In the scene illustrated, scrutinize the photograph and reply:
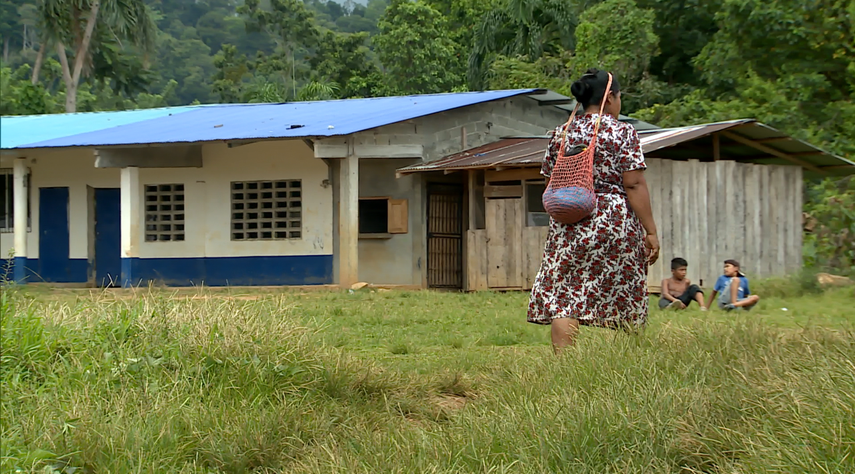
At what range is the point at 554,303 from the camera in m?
5.29

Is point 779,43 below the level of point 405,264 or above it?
above

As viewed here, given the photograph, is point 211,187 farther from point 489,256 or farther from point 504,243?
point 504,243

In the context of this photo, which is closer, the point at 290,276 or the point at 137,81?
the point at 290,276

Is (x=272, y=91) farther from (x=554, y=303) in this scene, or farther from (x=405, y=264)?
(x=554, y=303)

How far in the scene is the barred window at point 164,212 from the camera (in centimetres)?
1783

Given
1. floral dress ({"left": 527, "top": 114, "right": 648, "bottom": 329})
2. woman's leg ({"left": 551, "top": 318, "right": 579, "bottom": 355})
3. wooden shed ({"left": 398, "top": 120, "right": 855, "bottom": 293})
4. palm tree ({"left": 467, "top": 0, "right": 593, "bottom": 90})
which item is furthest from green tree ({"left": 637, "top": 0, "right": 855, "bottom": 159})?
woman's leg ({"left": 551, "top": 318, "right": 579, "bottom": 355})

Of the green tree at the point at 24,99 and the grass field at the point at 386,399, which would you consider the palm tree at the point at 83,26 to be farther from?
the grass field at the point at 386,399

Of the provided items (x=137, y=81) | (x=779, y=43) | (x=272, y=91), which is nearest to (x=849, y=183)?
(x=779, y=43)

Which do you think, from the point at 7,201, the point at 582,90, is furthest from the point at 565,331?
the point at 7,201

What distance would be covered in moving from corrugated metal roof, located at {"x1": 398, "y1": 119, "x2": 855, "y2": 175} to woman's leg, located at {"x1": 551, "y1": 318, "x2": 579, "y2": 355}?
7876 millimetres

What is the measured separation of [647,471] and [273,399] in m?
2.06

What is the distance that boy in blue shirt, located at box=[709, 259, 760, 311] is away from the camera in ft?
33.4

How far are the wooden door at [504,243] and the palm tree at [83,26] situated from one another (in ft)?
77.6

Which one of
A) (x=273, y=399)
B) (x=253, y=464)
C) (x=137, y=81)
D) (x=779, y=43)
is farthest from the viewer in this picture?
(x=137, y=81)
